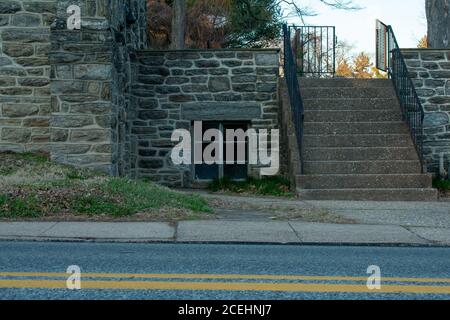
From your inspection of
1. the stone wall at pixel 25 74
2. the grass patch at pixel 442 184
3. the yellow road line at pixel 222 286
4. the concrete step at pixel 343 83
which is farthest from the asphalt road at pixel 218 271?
the concrete step at pixel 343 83

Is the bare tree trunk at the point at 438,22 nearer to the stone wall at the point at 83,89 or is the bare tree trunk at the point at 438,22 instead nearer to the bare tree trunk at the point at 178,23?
the bare tree trunk at the point at 178,23

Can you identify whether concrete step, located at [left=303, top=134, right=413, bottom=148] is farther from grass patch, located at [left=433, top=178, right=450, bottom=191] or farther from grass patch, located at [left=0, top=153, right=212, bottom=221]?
grass patch, located at [left=0, top=153, right=212, bottom=221]

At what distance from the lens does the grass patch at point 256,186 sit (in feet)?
47.5

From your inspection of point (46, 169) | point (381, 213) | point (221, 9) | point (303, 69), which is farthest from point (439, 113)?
point (221, 9)

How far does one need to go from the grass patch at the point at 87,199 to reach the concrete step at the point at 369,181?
2979 mm

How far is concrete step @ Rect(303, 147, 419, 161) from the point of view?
570 inches

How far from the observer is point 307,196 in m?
Result: 13.4

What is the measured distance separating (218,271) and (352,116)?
33.2 ft

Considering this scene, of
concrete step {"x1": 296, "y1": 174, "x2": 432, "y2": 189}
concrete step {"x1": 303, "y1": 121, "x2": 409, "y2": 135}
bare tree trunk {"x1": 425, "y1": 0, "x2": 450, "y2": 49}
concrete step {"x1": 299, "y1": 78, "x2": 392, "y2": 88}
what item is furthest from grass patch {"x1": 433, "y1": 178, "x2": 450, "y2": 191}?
bare tree trunk {"x1": 425, "y1": 0, "x2": 450, "y2": 49}

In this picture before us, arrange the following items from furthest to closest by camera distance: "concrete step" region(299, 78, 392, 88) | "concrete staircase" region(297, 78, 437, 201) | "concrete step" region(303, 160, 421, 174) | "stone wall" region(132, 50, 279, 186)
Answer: "concrete step" region(299, 78, 392, 88)
"stone wall" region(132, 50, 279, 186)
"concrete step" region(303, 160, 421, 174)
"concrete staircase" region(297, 78, 437, 201)

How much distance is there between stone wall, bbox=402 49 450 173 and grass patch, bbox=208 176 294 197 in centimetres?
369

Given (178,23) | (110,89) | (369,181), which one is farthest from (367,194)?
(178,23)

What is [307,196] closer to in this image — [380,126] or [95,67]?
[380,126]

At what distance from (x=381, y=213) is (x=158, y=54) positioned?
7.36m
